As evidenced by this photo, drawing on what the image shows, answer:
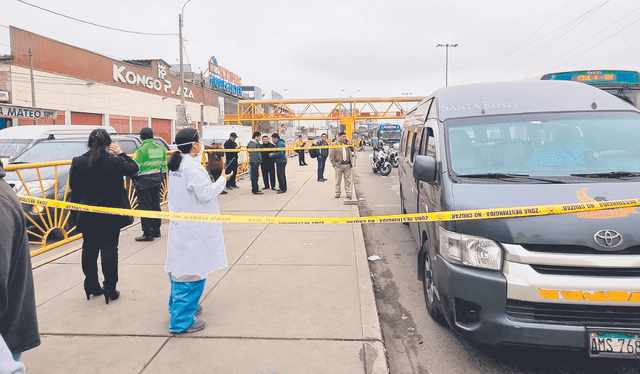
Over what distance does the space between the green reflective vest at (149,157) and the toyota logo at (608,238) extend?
19.7 ft

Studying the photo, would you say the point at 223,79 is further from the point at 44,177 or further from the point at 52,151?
the point at 44,177

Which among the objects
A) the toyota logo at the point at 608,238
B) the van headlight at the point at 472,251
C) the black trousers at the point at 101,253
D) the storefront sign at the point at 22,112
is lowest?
the black trousers at the point at 101,253

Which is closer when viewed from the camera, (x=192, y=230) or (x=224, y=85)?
(x=192, y=230)

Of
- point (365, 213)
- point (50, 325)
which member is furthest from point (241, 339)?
point (365, 213)

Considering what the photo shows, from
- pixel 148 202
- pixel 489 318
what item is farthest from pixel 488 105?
pixel 148 202

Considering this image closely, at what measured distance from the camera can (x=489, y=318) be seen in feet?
9.58

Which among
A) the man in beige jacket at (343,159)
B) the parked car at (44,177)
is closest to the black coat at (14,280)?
the parked car at (44,177)

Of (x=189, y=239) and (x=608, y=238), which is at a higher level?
(x=608, y=238)

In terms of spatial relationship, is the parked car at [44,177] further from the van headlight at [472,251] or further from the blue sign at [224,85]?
the blue sign at [224,85]

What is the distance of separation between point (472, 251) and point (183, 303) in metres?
2.34

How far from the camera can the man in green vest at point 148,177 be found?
22.0ft

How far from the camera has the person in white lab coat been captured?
11.5ft

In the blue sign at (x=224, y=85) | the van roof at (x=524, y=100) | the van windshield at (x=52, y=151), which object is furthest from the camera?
the blue sign at (x=224, y=85)

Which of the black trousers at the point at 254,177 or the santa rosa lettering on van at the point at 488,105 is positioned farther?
the black trousers at the point at 254,177
